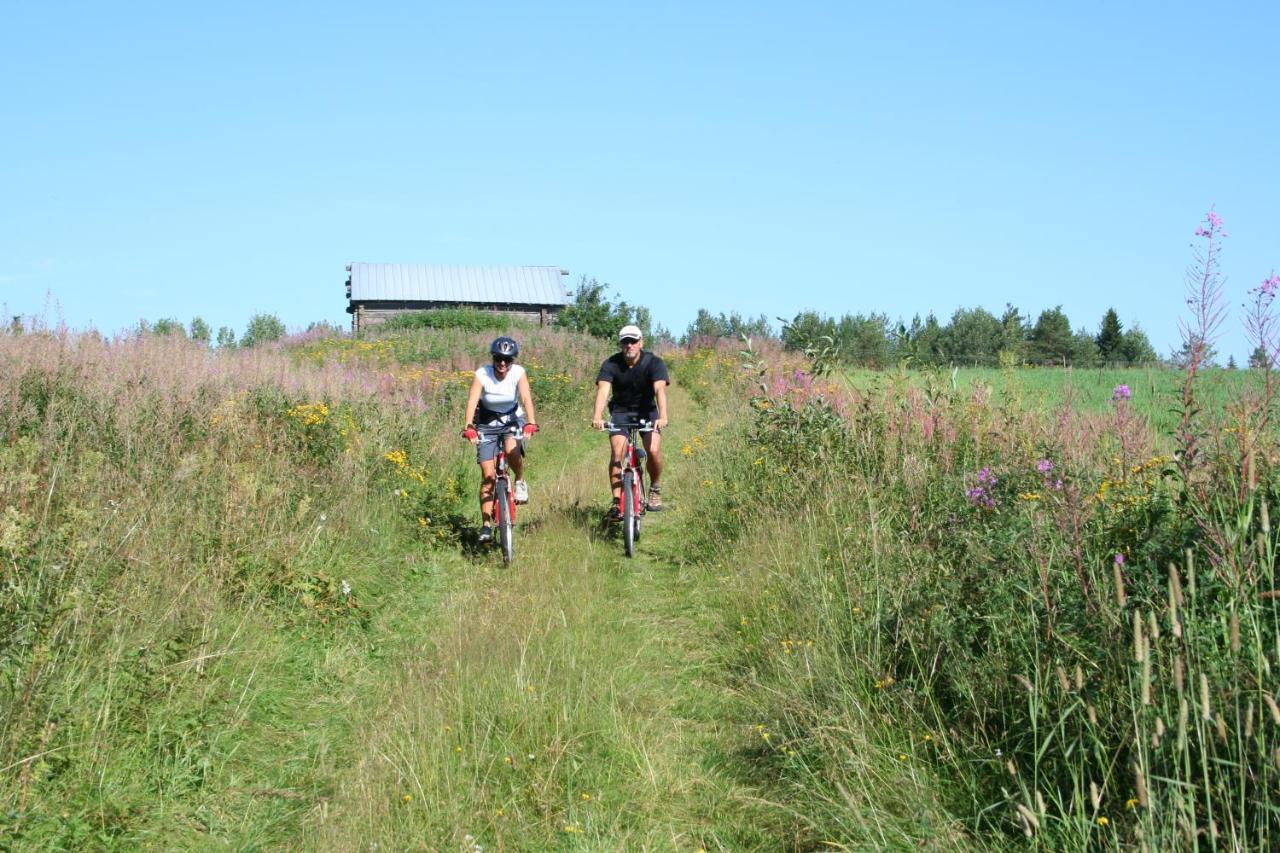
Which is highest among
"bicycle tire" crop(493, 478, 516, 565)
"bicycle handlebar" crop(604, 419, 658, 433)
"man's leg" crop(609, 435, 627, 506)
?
"bicycle handlebar" crop(604, 419, 658, 433)

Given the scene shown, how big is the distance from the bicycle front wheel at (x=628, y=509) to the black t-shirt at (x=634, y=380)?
0.91 meters

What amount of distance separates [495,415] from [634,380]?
4.91 feet

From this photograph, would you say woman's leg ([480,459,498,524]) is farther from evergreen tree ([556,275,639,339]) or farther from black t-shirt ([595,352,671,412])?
evergreen tree ([556,275,639,339])

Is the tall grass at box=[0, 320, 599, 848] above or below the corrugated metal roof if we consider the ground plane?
below

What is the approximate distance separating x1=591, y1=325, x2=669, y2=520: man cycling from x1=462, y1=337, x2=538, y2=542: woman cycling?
0.86m

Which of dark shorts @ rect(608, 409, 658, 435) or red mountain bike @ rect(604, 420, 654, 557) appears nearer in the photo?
red mountain bike @ rect(604, 420, 654, 557)

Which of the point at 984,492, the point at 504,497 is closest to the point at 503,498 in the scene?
the point at 504,497

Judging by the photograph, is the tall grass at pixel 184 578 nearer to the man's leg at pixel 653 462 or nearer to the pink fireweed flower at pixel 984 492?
the man's leg at pixel 653 462

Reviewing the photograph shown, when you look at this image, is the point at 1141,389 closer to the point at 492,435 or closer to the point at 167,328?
the point at 492,435

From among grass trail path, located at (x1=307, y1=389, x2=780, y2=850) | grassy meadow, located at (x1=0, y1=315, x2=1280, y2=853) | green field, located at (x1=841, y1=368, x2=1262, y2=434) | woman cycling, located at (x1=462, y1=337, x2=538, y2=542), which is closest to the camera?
grassy meadow, located at (x1=0, y1=315, x2=1280, y2=853)

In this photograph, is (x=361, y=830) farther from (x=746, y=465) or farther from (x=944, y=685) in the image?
(x=746, y=465)

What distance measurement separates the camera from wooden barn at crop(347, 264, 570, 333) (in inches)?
1972

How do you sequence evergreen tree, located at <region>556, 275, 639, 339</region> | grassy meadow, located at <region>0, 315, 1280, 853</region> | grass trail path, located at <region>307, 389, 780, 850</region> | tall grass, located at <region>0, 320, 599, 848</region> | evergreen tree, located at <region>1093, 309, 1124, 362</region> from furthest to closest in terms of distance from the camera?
evergreen tree, located at <region>1093, 309, 1124, 362</region>
evergreen tree, located at <region>556, 275, 639, 339</region>
tall grass, located at <region>0, 320, 599, 848</region>
grass trail path, located at <region>307, 389, 780, 850</region>
grassy meadow, located at <region>0, 315, 1280, 853</region>

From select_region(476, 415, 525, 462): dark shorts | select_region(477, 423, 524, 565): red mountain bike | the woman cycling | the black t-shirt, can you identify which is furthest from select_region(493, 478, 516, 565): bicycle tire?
the black t-shirt
